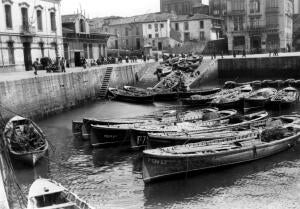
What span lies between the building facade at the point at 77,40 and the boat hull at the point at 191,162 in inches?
1530

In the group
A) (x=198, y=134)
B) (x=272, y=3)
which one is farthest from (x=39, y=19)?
(x=272, y=3)

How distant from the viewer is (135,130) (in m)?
26.6

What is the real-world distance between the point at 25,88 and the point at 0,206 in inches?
1052

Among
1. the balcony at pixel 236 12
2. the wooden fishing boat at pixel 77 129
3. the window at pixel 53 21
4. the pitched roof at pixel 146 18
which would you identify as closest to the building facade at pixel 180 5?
the pitched roof at pixel 146 18

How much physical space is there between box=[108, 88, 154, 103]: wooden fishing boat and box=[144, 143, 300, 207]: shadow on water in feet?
74.7

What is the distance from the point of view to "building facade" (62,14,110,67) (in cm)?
5878

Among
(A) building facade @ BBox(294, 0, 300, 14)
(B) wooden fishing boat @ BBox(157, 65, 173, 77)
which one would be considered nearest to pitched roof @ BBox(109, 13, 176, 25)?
(B) wooden fishing boat @ BBox(157, 65, 173, 77)

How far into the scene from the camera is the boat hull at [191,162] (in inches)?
833

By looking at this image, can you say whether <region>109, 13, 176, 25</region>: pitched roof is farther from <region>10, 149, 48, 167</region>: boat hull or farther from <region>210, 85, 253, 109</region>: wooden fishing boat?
<region>10, 149, 48, 167</region>: boat hull

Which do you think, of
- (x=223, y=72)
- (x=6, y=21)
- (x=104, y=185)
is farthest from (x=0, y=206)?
(x=223, y=72)

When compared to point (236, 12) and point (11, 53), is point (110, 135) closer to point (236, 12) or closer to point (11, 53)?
point (11, 53)

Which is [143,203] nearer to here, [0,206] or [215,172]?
[215,172]

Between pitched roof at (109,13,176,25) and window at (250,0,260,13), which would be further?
pitched roof at (109,13,176,25)

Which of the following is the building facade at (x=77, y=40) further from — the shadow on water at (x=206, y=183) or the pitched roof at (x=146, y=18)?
the shadow on water at (x=206, y=183)
